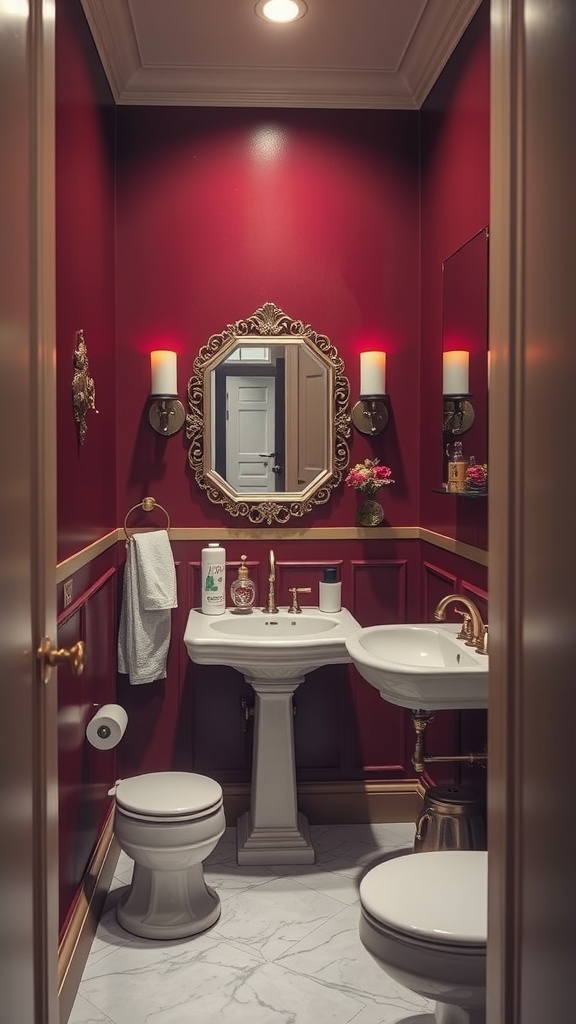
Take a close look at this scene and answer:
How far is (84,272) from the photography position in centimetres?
265

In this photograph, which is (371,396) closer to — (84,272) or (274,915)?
(84,272)

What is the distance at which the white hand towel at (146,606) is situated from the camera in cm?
323

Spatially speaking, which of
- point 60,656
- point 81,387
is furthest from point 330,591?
point 60,656

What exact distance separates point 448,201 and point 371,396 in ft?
2.34

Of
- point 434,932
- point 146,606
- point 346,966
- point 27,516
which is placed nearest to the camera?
point 27,516

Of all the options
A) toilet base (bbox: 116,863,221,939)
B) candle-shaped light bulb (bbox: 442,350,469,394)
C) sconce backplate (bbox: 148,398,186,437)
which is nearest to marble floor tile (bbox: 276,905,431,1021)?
toilet base (bbox: 116,863,221,939)

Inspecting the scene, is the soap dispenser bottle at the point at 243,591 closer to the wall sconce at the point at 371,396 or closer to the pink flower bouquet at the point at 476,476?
the wall sconce at the point at 371,396

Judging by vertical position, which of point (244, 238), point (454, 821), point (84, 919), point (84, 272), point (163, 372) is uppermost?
point (244, 238)

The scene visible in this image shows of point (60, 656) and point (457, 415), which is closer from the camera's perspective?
point (60, 656)

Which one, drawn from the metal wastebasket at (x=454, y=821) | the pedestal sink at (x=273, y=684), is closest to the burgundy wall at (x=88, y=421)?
the pedestal sink at (x=273, y=684)

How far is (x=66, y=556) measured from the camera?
233 cm

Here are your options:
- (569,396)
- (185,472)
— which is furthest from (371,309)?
(569,396)

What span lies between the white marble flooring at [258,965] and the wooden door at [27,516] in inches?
38.0

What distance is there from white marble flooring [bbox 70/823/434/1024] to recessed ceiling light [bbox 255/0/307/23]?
270 centimetres
